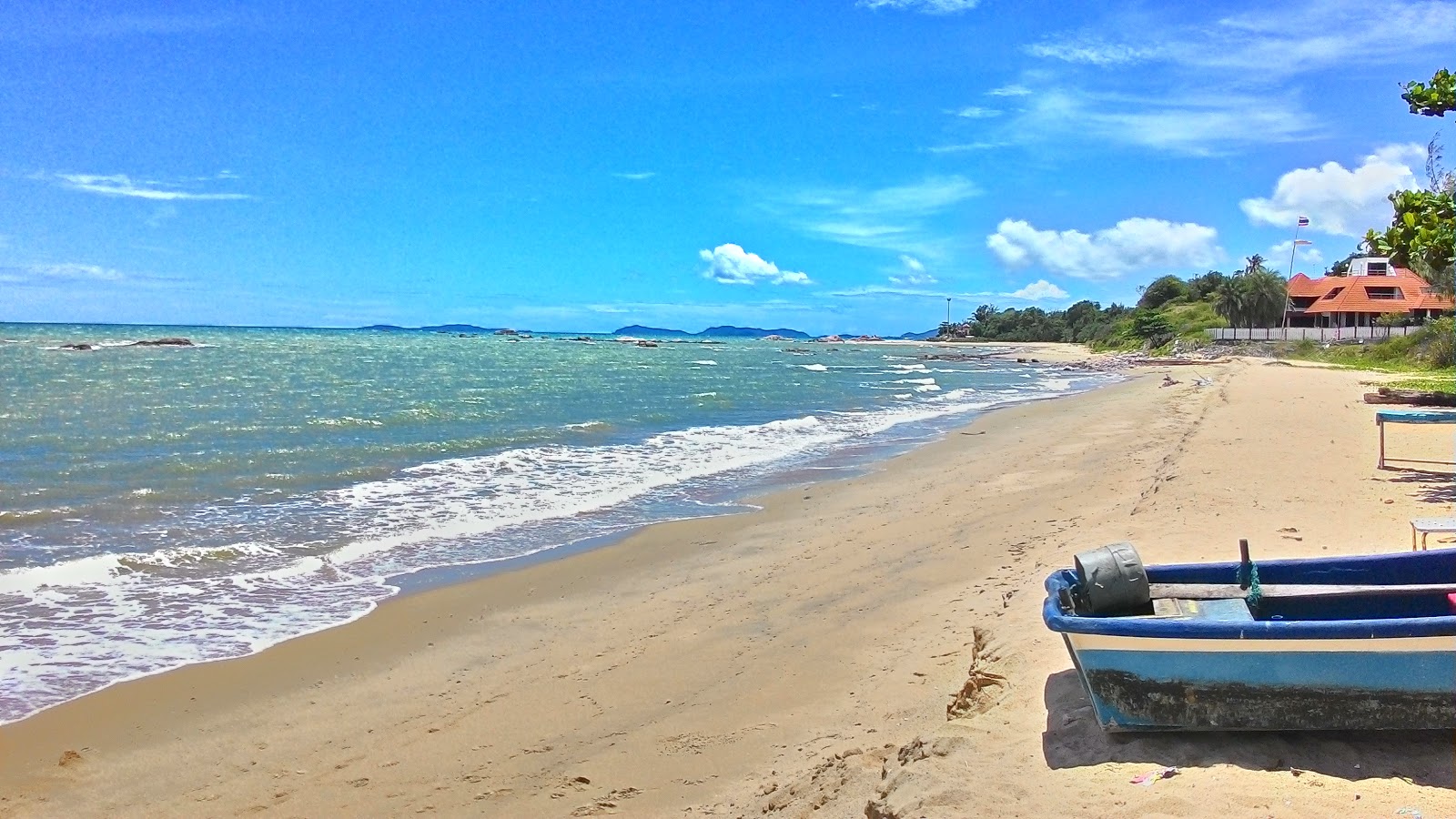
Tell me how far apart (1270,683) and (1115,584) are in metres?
0.83

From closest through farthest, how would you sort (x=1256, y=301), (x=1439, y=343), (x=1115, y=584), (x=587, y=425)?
(x=1115, y=584) < (x=587, y=425) < (x=1439, y=343) < (x=1256, y=301)

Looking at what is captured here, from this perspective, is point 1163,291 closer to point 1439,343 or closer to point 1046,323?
point 1046,323

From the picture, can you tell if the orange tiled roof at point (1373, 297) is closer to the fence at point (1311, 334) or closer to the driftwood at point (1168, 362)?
the fence at point (1311, 334)

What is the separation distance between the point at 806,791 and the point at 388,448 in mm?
14270

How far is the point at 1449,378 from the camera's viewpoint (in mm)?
27328

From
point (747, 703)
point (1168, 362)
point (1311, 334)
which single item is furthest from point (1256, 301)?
point (747, 703)

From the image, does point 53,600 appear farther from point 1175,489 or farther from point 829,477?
point 1175,489

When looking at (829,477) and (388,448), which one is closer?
(829,477)

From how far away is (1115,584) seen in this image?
4836 millimetres

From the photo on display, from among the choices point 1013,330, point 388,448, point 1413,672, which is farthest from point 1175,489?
point 1013,330

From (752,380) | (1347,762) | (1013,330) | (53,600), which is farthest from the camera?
(1013,330)

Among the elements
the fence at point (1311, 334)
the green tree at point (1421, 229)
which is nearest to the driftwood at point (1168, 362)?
the fence at point (1311, 334)

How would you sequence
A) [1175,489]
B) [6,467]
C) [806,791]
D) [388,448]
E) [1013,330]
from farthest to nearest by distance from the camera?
[1013,330]
[388,448]
[6,467]
[1175,489]
[806,791]

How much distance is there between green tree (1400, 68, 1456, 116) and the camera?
9.86 metres
